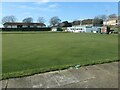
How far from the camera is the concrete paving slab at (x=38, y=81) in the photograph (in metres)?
4.58

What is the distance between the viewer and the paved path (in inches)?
181

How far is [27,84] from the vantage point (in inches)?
182

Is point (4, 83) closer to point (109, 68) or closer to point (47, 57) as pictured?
point (109, 68)

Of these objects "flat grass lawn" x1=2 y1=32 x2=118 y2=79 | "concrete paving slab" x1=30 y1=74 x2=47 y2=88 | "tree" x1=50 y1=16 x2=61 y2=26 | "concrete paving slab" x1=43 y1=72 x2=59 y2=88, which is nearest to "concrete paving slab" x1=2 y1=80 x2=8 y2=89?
"flat grass lawn" x1=2 y1=32 x2=118 y2=79

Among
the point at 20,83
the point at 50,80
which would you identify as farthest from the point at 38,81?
the point at 20,83

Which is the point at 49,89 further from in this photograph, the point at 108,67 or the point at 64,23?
the point at 64,23

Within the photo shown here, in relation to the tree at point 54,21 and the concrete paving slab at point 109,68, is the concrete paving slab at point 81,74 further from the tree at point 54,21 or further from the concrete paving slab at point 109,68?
the tree at point 54,21

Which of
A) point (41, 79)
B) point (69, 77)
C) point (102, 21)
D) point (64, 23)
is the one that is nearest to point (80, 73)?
point (69, 77)

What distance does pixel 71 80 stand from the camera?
Result: 492 centimetres

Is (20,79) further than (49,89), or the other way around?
(20,79)

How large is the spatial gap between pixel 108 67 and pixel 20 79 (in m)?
2.69

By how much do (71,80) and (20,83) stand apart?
3.94 feet

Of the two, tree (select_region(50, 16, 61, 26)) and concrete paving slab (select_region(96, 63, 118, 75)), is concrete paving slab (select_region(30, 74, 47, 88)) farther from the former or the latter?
tree (select_region(50, 16, 61, 26))

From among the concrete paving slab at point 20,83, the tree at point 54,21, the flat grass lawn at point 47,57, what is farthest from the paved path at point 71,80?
the tree at point 54,21
